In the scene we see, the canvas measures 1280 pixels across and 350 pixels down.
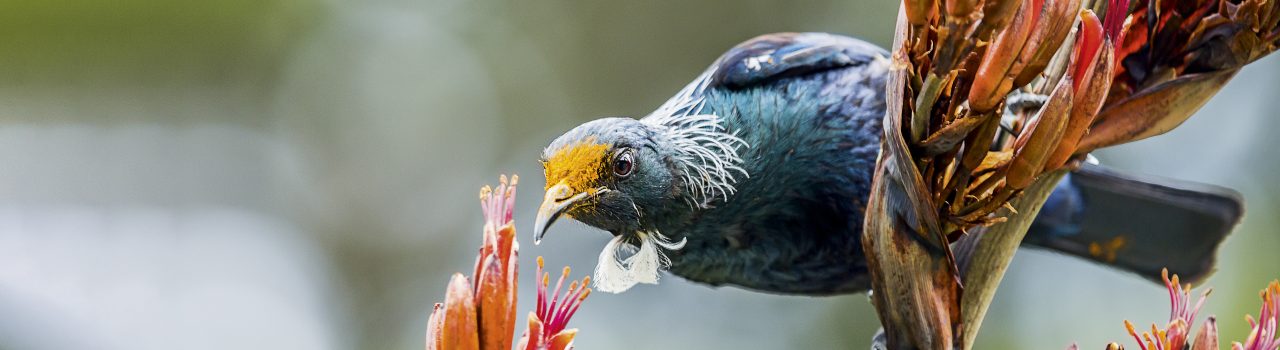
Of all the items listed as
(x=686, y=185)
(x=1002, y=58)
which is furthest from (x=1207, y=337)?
(x=686, y=185)

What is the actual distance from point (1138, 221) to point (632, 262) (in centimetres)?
96

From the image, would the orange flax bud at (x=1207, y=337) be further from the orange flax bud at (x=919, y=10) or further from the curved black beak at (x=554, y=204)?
the curved black beak at (x=554, y=204)

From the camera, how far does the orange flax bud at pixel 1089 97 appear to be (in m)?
1.07

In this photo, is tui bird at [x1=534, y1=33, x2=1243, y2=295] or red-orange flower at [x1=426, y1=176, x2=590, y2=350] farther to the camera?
tui bird at [x1=534, y1=33, x2=1243, y2=295]

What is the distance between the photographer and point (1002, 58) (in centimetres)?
105

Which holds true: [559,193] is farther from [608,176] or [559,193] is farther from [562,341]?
[562,341]

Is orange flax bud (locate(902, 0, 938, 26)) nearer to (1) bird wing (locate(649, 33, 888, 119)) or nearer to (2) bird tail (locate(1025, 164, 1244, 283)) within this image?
(1) bird wing (locate(649, 33, 888, 119))

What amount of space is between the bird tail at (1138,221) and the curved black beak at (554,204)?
940 millimetres

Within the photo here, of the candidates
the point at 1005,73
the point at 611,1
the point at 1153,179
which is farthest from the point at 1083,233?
the point at 611,1

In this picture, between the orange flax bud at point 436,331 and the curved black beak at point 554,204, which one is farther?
the curved black beak at point 554,204

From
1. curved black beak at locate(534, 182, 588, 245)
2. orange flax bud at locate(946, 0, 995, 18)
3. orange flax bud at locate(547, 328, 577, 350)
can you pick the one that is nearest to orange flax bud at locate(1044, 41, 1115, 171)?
orange flax bud at locate(946, 0, 995, 18)

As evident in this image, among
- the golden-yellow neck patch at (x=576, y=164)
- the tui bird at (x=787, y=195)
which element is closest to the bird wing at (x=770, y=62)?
the tui bird at (x=787, y=195)

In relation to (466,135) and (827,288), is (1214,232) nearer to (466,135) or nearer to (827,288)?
(827,288)

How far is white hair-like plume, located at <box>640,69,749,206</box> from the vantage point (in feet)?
6.12
